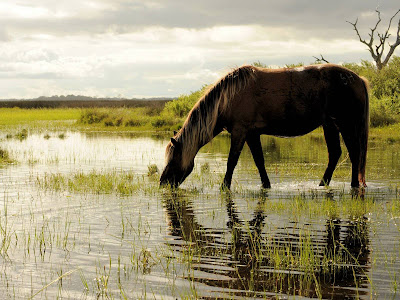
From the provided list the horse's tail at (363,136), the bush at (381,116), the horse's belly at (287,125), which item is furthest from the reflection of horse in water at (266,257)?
the bush at (381,116)

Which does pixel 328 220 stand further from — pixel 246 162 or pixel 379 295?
pixel 246 162

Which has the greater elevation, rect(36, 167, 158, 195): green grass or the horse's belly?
the horse's belly

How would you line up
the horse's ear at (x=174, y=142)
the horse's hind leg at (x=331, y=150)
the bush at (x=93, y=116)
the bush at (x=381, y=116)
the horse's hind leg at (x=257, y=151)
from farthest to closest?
the bush at (x=93, y=116), the bush at (x=381, y=116), the horse's hind leg at (x=331, y=150), the horse's hind leg at (x=257, y=151), the horse's ear at (x=174, y=142)

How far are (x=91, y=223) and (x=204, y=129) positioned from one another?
3.04 meters

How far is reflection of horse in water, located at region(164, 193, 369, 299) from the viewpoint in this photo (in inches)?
176

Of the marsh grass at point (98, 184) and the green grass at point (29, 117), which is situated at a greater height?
the green grass at point (29, 117)

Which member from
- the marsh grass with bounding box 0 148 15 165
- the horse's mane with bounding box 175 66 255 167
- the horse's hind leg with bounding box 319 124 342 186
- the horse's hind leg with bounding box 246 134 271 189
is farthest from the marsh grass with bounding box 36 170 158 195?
the marsh grass with bounding box 0 148 15 165

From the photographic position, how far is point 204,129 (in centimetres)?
→ 934

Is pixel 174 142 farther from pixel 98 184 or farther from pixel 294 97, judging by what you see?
pixel 294 97

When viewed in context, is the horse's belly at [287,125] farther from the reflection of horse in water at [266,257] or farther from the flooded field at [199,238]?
the reflection of horse in water at [266,257]

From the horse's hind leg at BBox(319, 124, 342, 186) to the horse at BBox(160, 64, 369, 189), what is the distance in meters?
0.41

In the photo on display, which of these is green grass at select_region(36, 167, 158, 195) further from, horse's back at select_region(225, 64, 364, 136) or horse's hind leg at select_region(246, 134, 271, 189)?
horse's back at select_region(225, 64, 364, 136)

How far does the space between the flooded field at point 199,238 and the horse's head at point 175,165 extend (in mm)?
309

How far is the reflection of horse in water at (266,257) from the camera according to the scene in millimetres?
4462
